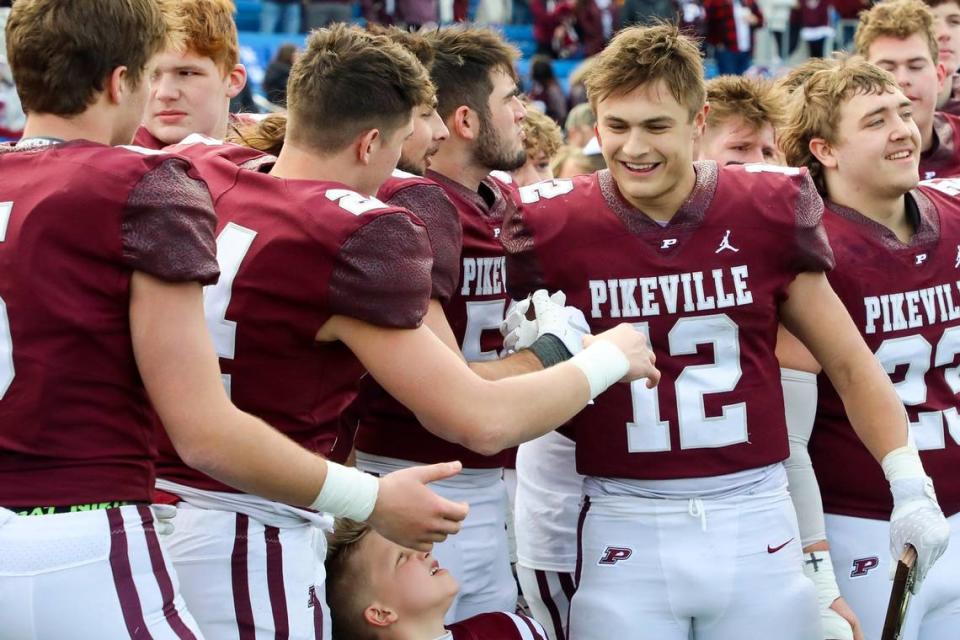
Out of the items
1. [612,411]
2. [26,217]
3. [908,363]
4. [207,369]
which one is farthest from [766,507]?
[26,217]

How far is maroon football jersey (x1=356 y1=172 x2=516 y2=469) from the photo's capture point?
11.6 feet

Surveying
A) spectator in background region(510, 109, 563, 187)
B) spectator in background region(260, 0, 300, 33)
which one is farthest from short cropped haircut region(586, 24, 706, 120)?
spectator in background region(260, 0, 300, 33)

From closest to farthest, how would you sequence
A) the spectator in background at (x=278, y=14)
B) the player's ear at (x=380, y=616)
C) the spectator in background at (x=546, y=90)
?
the player's ear at (x=380, y=616) < the spectator in background at (x=546, y=90) < the spectator in background at (x=278, y=14)

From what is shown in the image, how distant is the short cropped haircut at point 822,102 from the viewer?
3848 mm

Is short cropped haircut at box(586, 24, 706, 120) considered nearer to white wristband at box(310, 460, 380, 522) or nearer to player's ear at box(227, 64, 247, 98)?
player's ear at box(227, 64, 247, 98)

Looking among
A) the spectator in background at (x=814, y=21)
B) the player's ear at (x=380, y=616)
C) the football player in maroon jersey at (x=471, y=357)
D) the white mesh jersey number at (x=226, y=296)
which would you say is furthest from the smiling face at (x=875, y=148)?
the spectator in background at (x=814, y=21)

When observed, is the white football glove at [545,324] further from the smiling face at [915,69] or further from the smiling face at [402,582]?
the smiling face at [915,69]

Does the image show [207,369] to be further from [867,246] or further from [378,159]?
[867,246]

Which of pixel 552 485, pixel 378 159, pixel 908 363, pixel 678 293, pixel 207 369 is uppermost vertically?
pixel 378 159

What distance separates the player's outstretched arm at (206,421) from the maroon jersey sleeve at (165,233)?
0.12 feet

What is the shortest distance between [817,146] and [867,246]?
37 centimetres

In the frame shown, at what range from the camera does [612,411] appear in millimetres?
3338

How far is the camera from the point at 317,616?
2773 mm

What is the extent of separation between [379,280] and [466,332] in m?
1.10
